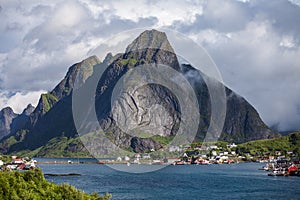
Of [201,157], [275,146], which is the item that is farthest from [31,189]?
[275,146]

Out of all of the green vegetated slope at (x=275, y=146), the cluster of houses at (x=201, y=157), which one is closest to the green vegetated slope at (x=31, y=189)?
the cluster of houses at (x=201, y=157)

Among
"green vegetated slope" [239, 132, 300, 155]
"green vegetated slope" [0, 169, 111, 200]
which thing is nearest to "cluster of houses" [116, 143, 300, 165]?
"green vegetated slope" [239, 132, 300, 155]

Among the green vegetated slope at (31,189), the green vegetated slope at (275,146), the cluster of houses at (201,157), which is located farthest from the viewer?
the green vegetated slope at (275,146)

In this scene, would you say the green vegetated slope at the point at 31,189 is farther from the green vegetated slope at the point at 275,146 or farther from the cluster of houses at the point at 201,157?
the green vegetated slope at the point at 275,146

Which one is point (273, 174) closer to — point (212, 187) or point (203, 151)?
point (212, 187)

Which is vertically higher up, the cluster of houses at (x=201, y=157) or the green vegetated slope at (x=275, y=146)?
the green vegetated slope at (x=275, y=146)

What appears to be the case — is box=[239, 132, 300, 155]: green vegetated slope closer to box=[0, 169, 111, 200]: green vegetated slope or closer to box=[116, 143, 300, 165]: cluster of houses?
box=[116, 143, 300, 165]: cluster of houses

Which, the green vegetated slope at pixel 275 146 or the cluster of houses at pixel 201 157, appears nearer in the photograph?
the cluster of houses at pixel 201 157
